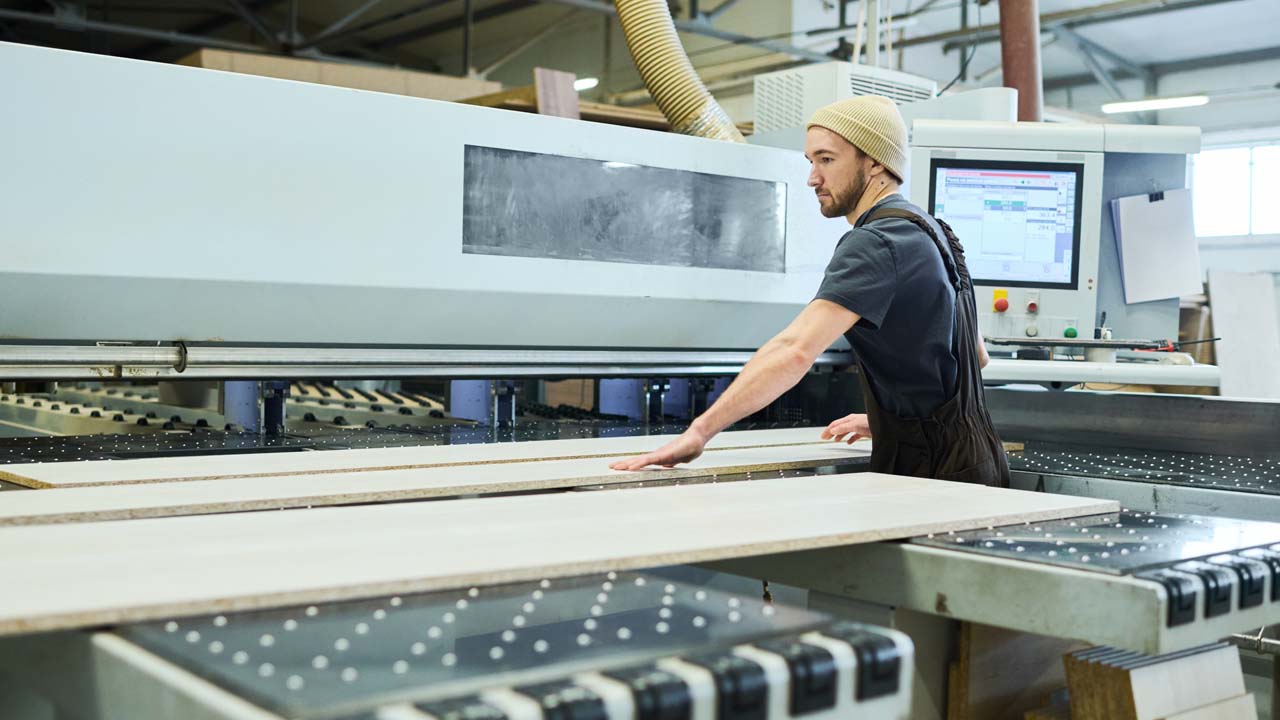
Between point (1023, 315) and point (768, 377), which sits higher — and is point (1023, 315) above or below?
above

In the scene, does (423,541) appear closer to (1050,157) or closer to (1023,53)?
(1050,157)

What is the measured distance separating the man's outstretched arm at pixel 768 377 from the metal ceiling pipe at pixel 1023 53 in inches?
84.1

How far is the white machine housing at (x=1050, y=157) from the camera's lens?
3.05 m

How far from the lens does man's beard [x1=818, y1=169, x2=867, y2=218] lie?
2145 millimetres

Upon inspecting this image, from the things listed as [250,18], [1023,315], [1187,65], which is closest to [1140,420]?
[1023,315]

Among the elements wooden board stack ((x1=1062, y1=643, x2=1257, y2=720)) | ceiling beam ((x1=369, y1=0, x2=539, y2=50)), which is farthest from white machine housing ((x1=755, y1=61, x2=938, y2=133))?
ceiling beam ((x1=369, y1=0, x2=539, y2=50))

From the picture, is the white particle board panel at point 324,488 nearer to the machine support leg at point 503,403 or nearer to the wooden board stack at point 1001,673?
the wooden board stack at point 1001,673

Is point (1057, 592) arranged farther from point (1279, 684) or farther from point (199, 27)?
point (199, 27)

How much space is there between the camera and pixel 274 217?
7.07 feet

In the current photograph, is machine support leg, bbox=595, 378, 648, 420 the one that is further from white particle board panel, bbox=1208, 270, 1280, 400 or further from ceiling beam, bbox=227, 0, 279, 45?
ceiling beam, bbox=227, 0, 279, 45

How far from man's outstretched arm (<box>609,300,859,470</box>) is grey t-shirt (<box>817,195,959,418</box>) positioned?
0.04m

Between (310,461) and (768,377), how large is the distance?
0.78m

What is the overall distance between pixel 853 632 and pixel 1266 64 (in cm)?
1033

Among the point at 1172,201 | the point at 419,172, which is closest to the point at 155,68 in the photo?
the point at 419,172
